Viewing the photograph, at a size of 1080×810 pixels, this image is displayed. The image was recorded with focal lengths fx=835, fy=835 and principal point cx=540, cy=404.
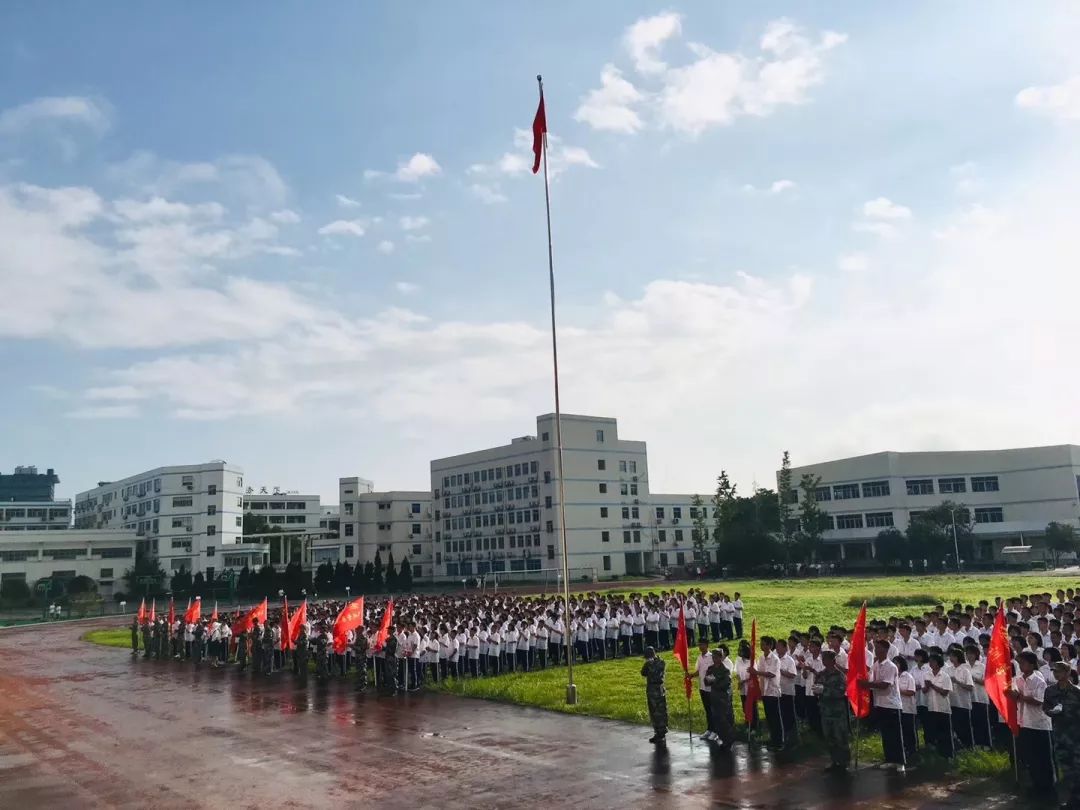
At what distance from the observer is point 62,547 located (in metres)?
71.2

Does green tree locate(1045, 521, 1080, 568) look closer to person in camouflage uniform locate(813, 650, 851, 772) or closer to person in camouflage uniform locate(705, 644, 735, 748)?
person in camouflage uniform locate(705, 644, 735, 748)

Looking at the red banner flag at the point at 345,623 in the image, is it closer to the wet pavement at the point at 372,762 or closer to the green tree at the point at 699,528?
the wet pavement at the point at 372,762

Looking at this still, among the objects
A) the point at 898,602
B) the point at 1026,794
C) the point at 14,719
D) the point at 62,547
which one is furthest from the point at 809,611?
the point at 62,547

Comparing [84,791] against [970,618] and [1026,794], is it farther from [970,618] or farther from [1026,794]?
[970,618]

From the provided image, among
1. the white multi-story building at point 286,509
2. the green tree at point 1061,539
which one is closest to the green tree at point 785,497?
the green tree at point 1061,539

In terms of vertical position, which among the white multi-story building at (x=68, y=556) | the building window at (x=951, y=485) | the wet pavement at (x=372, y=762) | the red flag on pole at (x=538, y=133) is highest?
the red flag on pole at (x=538, y=133)

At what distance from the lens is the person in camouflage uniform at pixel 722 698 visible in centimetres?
1163

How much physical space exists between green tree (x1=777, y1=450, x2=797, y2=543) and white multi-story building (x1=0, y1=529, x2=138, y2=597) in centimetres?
5752

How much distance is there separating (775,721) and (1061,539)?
62412 mm

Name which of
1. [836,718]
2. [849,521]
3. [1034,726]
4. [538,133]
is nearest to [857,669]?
[836,718]

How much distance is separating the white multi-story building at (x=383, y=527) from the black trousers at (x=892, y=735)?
73895 mm

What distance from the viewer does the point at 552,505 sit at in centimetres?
6788

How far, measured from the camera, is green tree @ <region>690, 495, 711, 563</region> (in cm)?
7862

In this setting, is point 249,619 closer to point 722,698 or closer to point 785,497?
point 722,698
